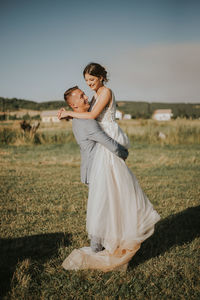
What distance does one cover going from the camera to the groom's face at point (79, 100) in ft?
9.75

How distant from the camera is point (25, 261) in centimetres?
312

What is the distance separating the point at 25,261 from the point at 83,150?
1411 mm

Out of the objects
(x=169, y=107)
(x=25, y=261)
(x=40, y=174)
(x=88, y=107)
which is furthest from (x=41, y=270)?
(x=169, y=107)

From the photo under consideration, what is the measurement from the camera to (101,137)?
2.79 m

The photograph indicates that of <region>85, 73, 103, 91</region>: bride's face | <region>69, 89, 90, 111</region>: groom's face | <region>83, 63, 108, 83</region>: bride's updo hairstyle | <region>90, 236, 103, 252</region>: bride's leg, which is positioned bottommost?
<region>90, 236, 103, 252</region>: bride's leg

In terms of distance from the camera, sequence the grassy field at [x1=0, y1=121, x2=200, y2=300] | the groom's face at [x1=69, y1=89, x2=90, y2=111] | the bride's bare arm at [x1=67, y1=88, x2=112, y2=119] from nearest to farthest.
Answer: the grassy field at [x1=0, y1=121, x2=200, y2=300] → the bride's bare arm at [x1=67, y1=88, x2=112, y2=119] → the groom's face at [x1=69, y1=89, x2=90, y2=111]

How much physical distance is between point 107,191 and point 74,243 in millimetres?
1284

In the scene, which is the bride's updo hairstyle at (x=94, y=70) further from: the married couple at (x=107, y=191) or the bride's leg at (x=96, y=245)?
the bride's leg at (x=96, y=245)

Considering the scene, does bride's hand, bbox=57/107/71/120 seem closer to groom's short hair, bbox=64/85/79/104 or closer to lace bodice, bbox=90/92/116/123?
groom's short hair, bbox=64/85/79/104

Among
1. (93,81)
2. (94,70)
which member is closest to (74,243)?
(93,81)

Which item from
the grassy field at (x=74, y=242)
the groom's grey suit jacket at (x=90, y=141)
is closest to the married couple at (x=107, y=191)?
the groom's grey suit jacket at (x=90, y=141)

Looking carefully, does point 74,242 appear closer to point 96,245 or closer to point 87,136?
point 96,245

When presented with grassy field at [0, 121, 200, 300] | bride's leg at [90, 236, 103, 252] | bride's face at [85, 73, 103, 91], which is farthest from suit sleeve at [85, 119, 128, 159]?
grassy field at [0, 121, 200, 300]

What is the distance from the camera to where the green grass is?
275cm
